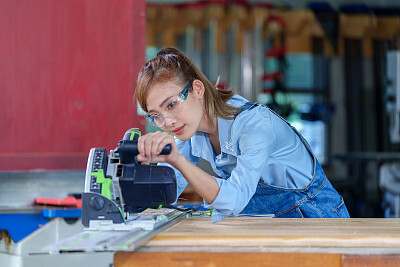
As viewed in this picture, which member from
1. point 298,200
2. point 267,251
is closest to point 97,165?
point 267,251

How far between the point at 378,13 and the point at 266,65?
2.20m

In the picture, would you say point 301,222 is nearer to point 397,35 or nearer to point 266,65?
point 266,65

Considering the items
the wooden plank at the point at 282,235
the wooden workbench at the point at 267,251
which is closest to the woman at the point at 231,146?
the wooden plank at the point at 282,235

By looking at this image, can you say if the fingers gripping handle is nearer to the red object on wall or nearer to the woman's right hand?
the woman's right hand

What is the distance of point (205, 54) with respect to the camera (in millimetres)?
7910

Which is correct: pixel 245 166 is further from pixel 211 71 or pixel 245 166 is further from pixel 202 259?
pixel 211 71

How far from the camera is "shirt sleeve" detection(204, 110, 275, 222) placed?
162 cm

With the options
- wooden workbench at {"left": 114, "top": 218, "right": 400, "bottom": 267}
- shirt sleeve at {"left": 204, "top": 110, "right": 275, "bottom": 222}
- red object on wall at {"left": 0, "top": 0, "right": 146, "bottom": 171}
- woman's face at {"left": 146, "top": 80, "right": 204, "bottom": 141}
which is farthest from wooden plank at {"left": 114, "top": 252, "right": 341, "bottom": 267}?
red object on wall at {"left": 0, "top": 0, "right": 146, "bottom": 171}

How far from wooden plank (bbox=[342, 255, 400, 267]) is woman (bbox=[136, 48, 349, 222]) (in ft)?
1.37

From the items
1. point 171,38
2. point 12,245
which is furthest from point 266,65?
point 12,245

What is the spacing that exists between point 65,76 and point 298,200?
1.89m

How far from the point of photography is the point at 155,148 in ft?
4.95

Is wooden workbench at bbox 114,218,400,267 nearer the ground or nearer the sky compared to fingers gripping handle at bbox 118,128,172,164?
nearer the ground

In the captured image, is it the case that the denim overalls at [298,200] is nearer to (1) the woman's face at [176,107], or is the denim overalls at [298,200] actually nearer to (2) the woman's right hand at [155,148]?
(1) the woman's face at [176,107]
